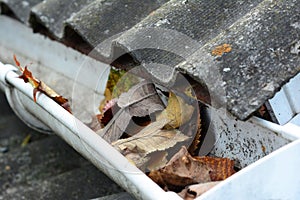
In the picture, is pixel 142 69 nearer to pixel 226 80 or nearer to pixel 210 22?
pixel 210 22

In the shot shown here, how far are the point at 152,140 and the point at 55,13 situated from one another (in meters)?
0.88

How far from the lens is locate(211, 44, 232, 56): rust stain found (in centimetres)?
140

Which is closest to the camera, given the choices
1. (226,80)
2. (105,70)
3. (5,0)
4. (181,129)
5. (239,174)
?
(239,174)

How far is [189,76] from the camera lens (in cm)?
139

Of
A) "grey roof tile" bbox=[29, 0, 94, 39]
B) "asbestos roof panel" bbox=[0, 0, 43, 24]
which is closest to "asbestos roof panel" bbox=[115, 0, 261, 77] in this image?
"grey roof tile" bbox=[29, 0, 94, 39]

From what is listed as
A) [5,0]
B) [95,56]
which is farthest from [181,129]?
[5,0]

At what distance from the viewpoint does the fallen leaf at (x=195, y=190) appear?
1237mm

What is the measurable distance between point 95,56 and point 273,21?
24.6 inches

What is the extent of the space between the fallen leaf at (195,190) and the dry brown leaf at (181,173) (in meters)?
0.04

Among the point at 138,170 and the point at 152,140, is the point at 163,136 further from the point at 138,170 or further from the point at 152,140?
the point at 138,170

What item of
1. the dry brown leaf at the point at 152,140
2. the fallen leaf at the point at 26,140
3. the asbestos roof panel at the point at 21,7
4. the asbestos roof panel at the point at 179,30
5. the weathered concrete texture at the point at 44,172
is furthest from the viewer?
the fallen leaf at the point at 26,140

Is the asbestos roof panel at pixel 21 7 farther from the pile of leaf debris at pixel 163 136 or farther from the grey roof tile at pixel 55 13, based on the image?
the pile of leaf debris at pixel 163 136

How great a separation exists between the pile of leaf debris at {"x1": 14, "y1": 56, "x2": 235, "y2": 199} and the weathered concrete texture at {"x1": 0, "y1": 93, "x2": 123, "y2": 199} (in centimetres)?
34

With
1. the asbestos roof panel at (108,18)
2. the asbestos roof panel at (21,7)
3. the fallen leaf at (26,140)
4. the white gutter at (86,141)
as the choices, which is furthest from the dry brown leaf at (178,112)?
Answer: the fallen leaf at (26,140)
